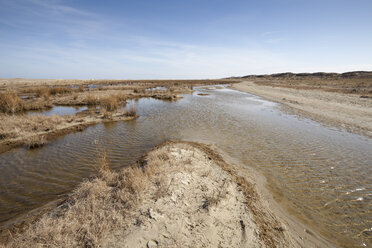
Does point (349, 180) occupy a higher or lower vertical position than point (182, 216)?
lower

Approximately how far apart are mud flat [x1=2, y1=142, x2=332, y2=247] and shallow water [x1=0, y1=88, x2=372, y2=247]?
3.10 ft

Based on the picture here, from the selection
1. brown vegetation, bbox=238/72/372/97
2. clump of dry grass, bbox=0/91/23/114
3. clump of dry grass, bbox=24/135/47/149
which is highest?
brown vegetation, bbox=238/72/372/97

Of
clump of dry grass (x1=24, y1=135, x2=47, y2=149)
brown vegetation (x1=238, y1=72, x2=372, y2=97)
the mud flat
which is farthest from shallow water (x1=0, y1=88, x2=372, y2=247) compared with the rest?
brown vegetation (x1=238, y1=72, x2=372, y2=97)

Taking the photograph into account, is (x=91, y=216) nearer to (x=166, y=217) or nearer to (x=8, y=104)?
(x=166, y=217)

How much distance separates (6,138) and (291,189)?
13227 millimetres

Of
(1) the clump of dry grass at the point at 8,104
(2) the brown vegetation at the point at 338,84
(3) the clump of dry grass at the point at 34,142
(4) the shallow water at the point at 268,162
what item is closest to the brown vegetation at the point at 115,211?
(4) the shallow water at the point at 268,162

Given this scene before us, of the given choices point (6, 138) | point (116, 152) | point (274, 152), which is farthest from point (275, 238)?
point (6, 138)

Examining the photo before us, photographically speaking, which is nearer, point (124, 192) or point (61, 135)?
point (124, 192)

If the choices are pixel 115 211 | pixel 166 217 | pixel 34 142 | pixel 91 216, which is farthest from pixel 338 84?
pixel 34 142

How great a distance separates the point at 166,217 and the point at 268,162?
515 cm

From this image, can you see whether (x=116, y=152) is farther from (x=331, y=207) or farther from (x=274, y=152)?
(x=331, y=207)

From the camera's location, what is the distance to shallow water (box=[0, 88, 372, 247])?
4270 millimetres

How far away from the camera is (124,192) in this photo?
3.83m

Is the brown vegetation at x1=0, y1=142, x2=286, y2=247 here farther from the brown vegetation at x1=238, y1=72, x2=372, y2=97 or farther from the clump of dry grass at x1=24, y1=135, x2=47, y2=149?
the brown vegetation at x1=238, y1=72, x2=372, y2=97
